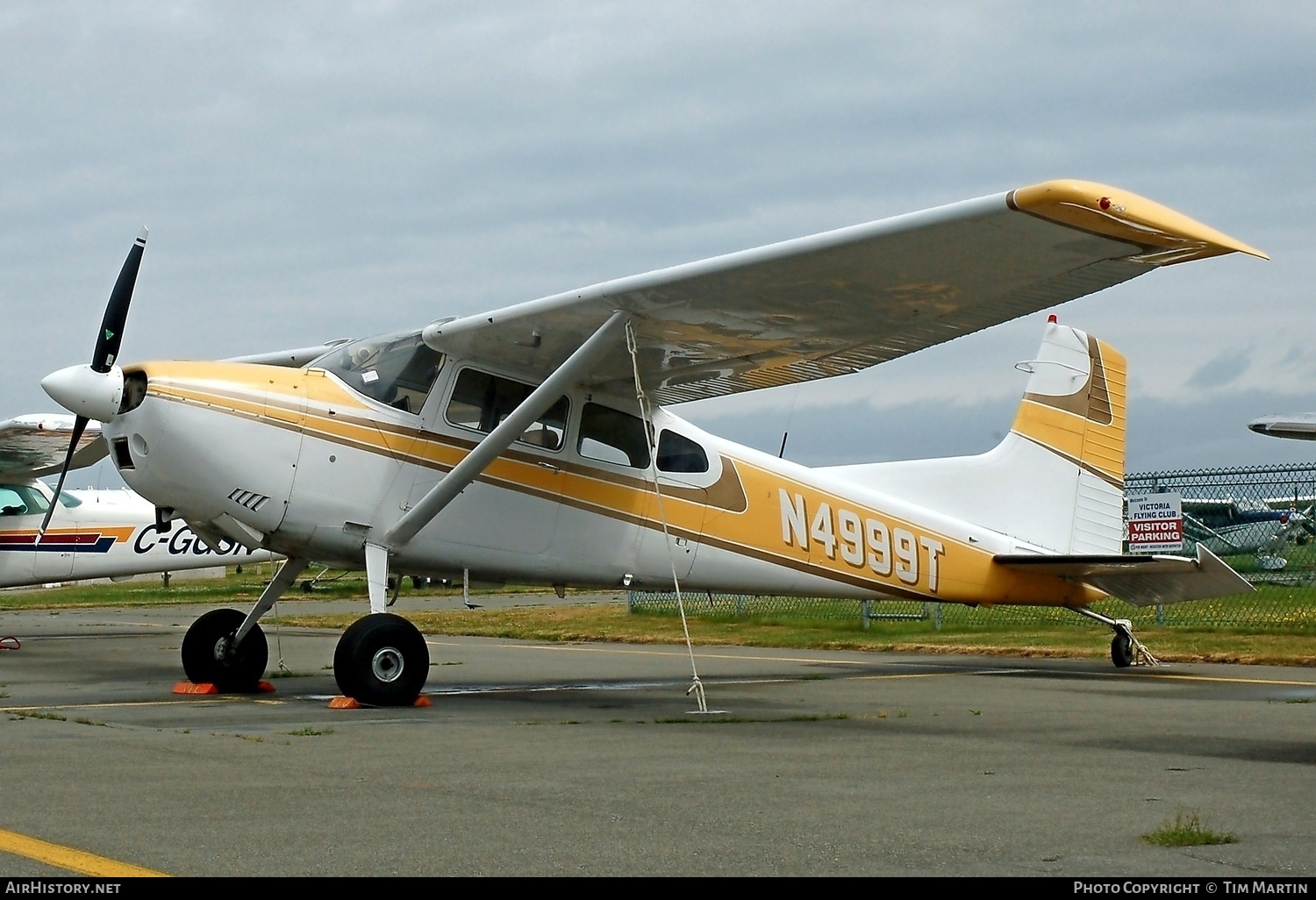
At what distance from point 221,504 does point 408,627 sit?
173cm

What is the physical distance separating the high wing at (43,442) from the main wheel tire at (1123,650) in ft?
40.6

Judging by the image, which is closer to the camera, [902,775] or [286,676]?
[902,775]

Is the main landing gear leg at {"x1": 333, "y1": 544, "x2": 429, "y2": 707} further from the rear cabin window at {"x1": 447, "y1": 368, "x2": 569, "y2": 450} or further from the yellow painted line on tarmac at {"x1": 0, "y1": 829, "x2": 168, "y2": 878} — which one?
the yellow painted line on tarmac at {"x1": 0, "y1": 829, "x2": 168, "y2": 878}

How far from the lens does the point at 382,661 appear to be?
1022 centimetres

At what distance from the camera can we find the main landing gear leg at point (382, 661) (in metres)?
10.0

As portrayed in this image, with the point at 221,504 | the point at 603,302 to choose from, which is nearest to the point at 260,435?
the point at 221,504

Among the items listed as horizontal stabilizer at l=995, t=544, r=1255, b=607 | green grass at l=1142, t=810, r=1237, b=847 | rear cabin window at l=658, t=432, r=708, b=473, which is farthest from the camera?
horizontal stabilizer at l=995, t=544, r=1255, b=607

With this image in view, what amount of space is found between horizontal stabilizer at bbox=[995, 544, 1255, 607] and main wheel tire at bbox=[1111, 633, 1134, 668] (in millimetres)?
475

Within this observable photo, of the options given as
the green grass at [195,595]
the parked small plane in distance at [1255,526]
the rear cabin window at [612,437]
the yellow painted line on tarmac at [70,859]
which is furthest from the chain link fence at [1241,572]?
the green grass at [195,595]

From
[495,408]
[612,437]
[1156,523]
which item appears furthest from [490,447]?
[1156,523]

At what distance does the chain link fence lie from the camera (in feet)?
57.9

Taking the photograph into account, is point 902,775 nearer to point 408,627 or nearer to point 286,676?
point 408,627

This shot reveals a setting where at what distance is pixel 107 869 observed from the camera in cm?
418

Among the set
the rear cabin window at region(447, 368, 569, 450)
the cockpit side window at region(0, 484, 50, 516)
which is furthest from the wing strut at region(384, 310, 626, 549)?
the cockpit side window at region(0, 484, 50, 516)
